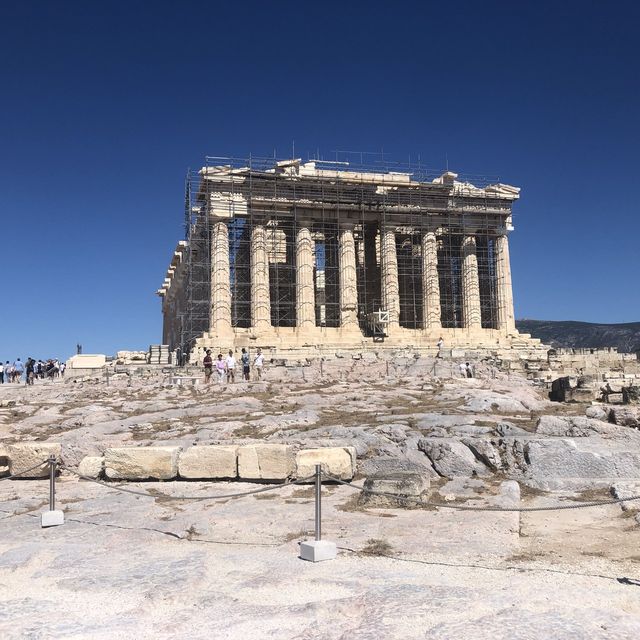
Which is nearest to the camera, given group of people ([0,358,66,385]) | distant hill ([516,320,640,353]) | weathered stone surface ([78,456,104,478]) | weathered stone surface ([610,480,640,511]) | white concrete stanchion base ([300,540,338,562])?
white concrete stanchion base ([300,540,338,562])

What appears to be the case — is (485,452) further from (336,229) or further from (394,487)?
(336,229)

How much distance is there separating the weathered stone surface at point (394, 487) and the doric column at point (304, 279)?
98.2ft

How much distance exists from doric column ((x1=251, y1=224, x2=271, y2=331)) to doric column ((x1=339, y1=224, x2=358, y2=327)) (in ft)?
15.3

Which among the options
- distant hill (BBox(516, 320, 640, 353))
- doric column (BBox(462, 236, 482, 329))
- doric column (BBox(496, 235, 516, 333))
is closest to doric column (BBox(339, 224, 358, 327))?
doric column (BBox(462, 236, 482, 329))

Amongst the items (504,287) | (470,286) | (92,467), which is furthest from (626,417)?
(504,287)

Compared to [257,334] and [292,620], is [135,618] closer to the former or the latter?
[292,620]

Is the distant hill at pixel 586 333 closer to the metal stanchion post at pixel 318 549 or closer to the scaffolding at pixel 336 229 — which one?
the scaffolding at pixel 336 229

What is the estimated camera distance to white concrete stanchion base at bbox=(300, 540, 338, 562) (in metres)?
6.67

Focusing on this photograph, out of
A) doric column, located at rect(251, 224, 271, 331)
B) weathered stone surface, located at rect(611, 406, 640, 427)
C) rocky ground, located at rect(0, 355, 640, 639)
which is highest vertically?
doric column, located at rect(251, 224, 271, 331)

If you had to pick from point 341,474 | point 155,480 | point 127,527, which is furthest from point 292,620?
point 155,480

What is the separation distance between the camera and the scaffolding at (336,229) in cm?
3912

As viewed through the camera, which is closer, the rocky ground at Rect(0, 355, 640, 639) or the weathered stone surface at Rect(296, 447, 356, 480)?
the rocky ground at Rect(0, 355, 640, 639)

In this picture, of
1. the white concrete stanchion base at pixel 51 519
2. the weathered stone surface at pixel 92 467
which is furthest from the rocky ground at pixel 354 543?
the weathered stone surface at pixel 92 467

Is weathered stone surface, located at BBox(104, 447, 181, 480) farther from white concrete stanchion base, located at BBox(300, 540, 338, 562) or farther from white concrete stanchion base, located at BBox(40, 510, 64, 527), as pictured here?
white concrete stanchion base, located at BBox(300, 540, 338, 562)
